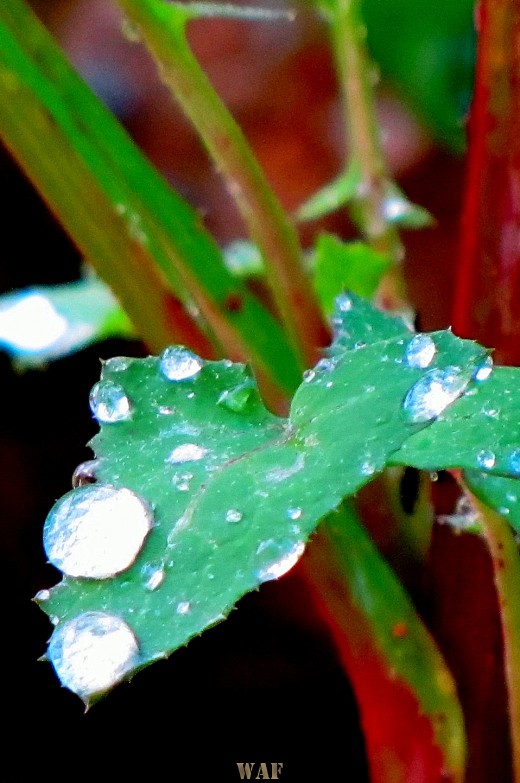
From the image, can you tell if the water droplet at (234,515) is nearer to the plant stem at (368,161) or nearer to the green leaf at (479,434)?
the green leaf at (479,434)

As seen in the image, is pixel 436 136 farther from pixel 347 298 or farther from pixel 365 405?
pixel 365 405

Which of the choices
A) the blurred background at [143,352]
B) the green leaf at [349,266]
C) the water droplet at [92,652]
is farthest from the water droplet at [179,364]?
the blurred background at [143,352]

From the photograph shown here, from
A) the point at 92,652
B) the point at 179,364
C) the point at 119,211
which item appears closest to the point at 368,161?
the point at 119,211

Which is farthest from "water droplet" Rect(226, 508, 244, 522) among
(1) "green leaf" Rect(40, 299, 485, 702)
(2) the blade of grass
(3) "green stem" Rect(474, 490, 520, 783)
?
(2) the blade of grass

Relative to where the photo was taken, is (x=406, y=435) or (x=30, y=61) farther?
(x=30, y=61)

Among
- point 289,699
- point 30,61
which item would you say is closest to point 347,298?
point 30,61

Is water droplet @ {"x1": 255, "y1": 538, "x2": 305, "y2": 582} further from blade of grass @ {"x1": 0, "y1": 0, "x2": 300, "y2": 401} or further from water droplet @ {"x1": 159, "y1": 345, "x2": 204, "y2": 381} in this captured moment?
blade of grass @ {"x1": 0, "y1": 0, "x2": 300, "y2": 401}

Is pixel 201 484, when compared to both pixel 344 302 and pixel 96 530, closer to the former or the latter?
pixel 96 530
